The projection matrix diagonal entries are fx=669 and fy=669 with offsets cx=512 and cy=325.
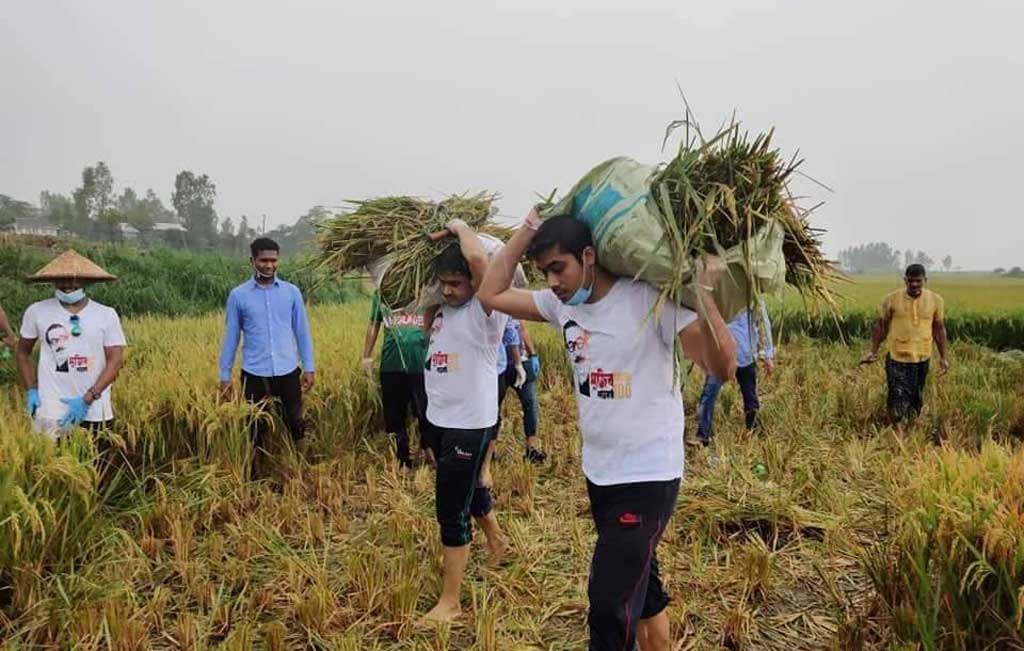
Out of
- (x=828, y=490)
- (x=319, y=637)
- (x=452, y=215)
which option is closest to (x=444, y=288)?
(x=452, y=215)

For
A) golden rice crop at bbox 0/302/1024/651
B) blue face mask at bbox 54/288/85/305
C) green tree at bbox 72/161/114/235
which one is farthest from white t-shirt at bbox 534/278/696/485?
green tree at bbox 72/161/114/235

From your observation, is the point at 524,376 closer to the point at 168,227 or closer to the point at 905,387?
the point at 905,387

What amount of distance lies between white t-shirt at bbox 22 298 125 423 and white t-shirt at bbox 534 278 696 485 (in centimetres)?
292

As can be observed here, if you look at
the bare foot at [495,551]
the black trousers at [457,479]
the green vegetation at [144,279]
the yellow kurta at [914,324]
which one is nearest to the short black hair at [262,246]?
the black trousers at [457,479]

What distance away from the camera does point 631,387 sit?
6.21 ft

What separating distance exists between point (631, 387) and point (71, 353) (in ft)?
10.4

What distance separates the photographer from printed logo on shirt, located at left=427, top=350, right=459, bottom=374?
2.77 meters

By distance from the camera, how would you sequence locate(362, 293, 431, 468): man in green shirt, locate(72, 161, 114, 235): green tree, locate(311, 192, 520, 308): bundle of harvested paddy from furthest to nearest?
locate(72, 161, 114, 235): green tree, locate(362, 293, 431, 468): man in green shirt, locate(311, 192, 520, 308): bundle of harvested paddy

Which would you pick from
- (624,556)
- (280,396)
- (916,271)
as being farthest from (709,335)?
(916,271)

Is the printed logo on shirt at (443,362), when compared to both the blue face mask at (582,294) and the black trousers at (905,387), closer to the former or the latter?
the blue face mask at (582,294)

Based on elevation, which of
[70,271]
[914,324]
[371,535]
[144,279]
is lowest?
[371,535]

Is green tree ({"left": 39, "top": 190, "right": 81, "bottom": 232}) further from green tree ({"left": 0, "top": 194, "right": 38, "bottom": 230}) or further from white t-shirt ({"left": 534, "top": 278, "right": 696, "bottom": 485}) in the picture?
white t-shirt ({"left": 534, "top": 278, "right": 696, "bottom": 485})

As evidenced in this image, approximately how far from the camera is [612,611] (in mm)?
1814

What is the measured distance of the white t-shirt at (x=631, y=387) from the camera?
1.87m
